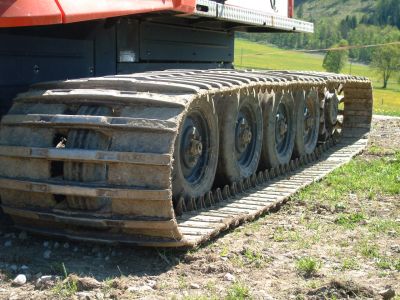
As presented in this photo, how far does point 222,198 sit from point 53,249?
5.55ft

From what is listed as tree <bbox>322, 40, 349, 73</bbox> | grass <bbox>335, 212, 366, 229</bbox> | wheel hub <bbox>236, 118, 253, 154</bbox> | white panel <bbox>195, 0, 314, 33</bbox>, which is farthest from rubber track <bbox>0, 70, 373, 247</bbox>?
tree <bbox>322, 40, 349, 73</bbox>

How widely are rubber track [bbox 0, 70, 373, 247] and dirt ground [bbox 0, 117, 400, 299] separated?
0.51 ft

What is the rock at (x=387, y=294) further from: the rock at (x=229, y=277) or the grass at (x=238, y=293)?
the rock at (x=229, y=277)

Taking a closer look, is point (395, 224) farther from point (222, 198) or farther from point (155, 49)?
point (155, 49)

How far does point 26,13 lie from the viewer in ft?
17.0

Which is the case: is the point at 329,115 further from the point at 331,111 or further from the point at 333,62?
the point at 333,62

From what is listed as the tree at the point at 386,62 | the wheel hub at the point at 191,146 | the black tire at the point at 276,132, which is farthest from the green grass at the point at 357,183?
the tree at the point at 386,62

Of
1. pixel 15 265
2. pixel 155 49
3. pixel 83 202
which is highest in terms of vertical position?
pixel 155 49

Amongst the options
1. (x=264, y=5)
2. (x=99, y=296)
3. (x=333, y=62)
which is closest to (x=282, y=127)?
A: (x=264, y=5)

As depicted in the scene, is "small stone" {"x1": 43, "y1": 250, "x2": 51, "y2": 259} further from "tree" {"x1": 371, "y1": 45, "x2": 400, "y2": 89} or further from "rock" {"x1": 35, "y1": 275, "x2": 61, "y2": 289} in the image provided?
"tree" {"x1": 371, "y1": 45, "x2": 400, "y2": 89}

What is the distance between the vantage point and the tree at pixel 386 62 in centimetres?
10106

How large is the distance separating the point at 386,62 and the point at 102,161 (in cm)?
10069

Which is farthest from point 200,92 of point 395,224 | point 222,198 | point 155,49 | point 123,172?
point 155,49

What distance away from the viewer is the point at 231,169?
268 inches
